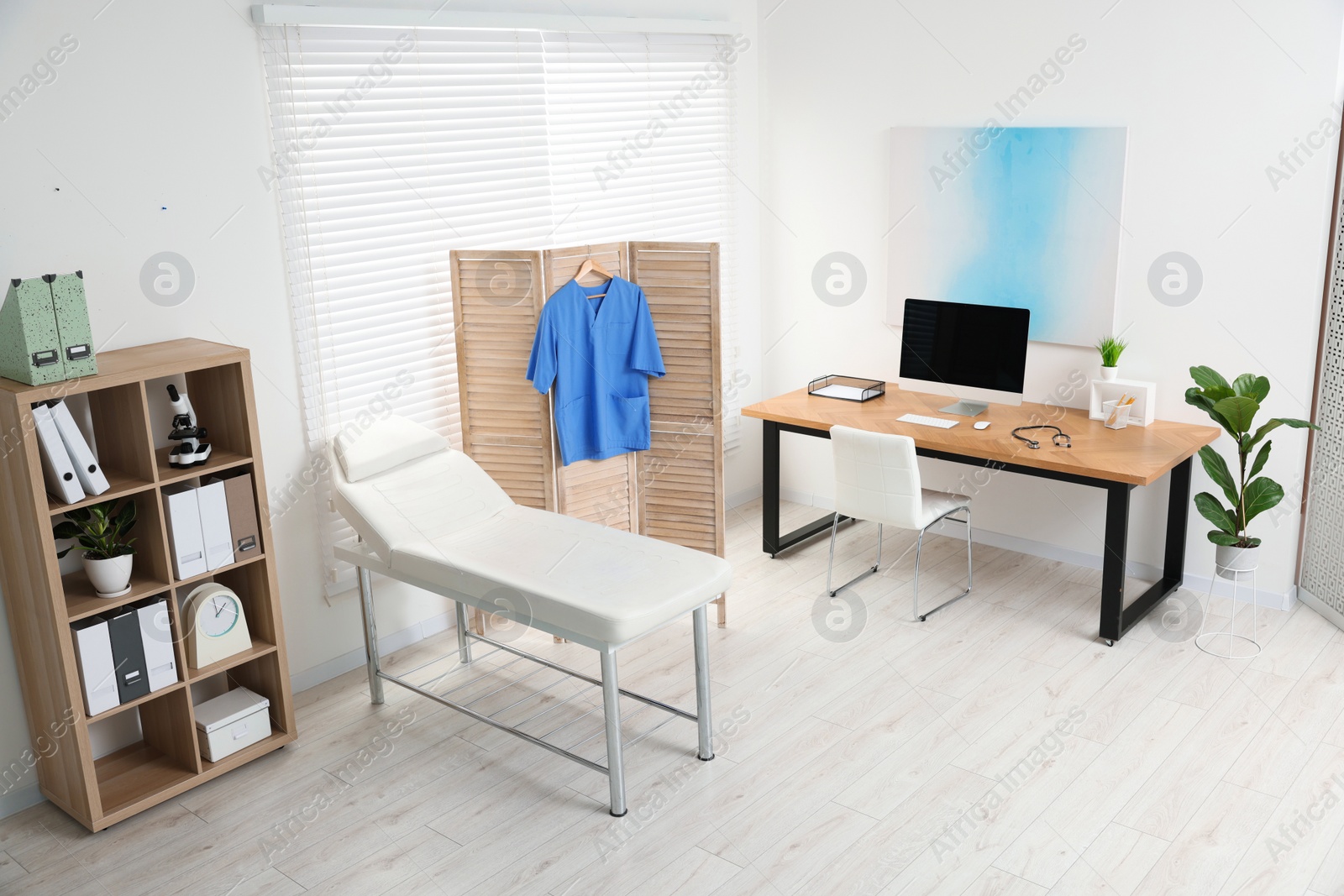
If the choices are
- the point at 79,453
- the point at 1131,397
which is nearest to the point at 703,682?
the point at 79,453

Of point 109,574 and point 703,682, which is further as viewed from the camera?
point 703,682

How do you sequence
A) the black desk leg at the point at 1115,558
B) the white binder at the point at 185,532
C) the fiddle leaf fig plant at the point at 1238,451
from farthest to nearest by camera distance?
the black desk leg at the point at 1115,558
the fiddle leaf fig plant at the point at 1238,451
the white binder at the point at 185,532

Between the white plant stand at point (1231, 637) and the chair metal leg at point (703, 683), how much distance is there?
1936mm

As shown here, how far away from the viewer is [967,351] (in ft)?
15.3

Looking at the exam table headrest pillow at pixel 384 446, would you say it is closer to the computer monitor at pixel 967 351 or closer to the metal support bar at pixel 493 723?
the metal support bar at pixel 493 723

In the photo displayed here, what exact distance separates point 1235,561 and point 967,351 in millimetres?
1313

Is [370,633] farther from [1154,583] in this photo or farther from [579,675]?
[1154,583]

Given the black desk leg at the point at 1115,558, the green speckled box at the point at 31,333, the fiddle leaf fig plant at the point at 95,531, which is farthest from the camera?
the black desk leg at the point at 1115,558

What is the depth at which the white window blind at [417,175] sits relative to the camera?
12.2ft

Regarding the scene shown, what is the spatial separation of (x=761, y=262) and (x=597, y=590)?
287cm

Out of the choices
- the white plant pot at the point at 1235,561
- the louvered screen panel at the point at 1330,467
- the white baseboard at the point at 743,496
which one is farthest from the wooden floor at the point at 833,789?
the white baseboard at the point at 743,496

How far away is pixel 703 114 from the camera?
5.12 m

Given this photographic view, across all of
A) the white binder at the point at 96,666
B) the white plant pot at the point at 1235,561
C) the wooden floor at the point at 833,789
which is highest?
the white binder at the point at 96,666

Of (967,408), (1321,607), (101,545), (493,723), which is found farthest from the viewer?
(967,408)
